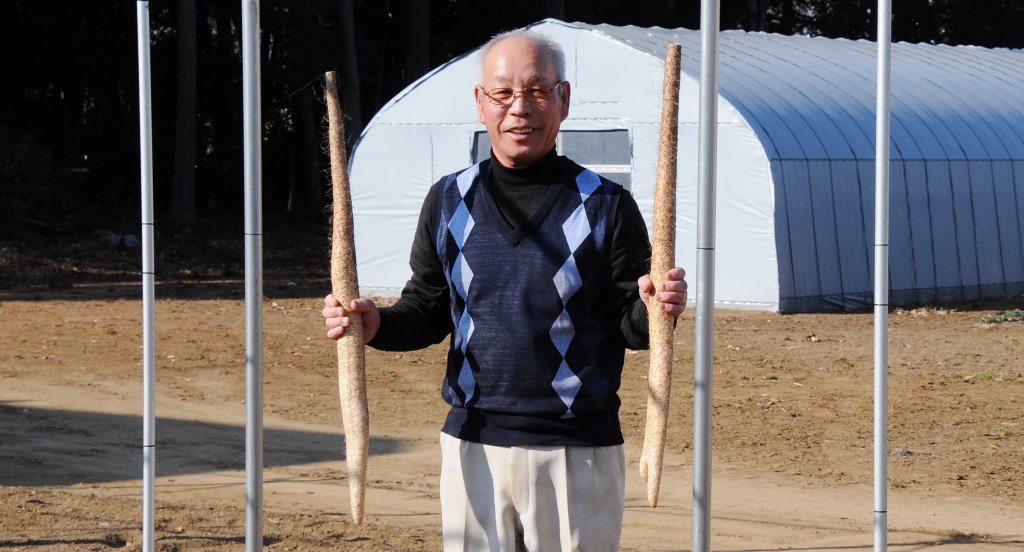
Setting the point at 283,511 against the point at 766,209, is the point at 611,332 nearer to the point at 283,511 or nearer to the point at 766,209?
the point at 283,511

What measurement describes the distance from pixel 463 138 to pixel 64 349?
639 centimetres

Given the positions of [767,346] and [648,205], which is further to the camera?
[648,205]

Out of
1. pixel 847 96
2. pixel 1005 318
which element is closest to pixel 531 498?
pixel 1005 318

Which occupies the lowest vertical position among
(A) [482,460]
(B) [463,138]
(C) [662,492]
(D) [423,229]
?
(C) [662,492]

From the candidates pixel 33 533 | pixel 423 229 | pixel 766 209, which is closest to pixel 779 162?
pixel 766 209

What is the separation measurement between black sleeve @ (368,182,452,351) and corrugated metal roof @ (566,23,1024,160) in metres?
12.8

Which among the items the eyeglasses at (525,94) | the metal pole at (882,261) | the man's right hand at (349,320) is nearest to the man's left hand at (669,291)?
the eyeglasses at (525,94)

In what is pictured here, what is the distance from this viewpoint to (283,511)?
6938 mm

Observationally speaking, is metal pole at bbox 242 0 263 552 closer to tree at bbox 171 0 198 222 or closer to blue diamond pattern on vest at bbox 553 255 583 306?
blue diamond pattern on vest at bbox 553 255 583 306

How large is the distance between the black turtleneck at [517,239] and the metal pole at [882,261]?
1.21 m

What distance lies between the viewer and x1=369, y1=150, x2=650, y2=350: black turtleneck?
3.18 meters

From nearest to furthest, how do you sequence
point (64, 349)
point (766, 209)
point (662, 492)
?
point (662, 492) < point (64, 349) < point (766, 209)

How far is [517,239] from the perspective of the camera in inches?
125

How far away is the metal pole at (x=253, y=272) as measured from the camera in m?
3.69
